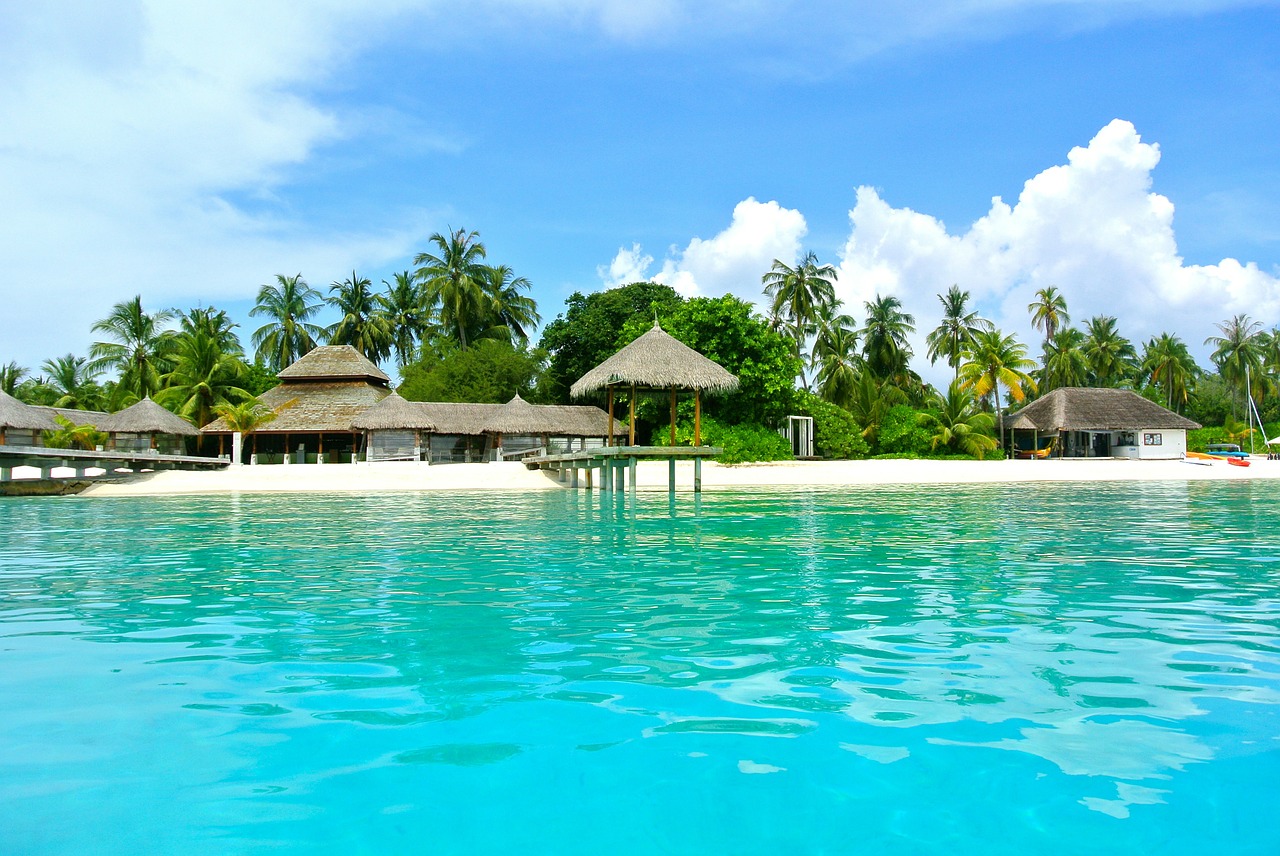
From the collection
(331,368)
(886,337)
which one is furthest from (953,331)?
(331,368)

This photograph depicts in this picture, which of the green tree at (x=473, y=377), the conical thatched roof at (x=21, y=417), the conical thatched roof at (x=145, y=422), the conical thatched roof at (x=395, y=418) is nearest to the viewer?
the conical thatched roof at (x=21, y=417)

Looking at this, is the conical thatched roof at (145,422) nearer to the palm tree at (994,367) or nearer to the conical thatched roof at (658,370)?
the conical thatched roof at (658,370)

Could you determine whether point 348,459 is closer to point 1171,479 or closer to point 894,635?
point 1171,479

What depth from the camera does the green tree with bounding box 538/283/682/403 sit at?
34.6 metres

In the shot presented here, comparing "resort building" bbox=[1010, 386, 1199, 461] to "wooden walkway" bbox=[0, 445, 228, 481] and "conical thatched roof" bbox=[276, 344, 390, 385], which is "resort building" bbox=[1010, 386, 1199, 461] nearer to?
"conical thatched roof" bbox=[276, 344, 390, 385]

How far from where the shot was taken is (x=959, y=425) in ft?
106

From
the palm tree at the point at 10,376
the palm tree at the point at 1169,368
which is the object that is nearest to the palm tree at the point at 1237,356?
the palm tree at the point at 1169,368

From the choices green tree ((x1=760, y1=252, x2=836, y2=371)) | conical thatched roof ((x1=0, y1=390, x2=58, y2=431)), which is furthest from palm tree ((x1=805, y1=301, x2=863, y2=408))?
conical thatched roof ((x1=0, y1=390, x2=58, y2=431))

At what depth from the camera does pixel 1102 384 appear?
155ft

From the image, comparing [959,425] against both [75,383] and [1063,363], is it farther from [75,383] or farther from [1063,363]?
[75,383]

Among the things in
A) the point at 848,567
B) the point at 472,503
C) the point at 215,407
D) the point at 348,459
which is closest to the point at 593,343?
the point at 348,459

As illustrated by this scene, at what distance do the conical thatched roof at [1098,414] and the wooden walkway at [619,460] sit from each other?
23431 millimetres

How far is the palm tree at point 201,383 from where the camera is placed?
33406 mm

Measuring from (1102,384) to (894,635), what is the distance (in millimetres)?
48723
